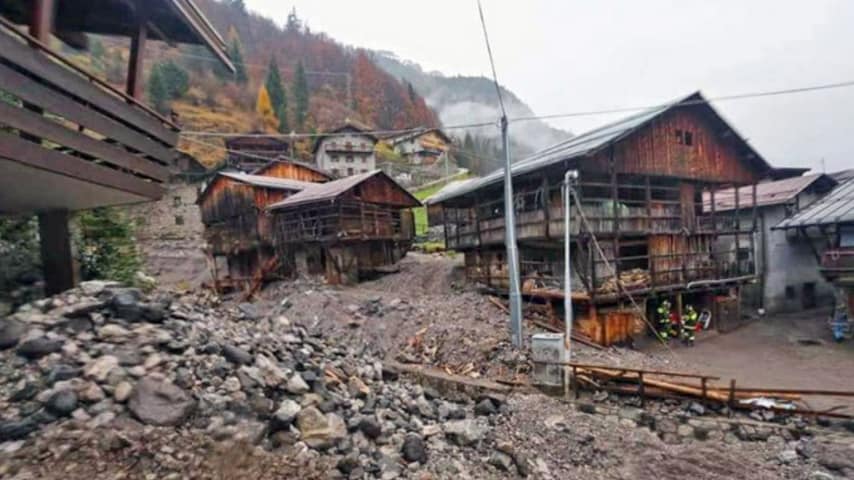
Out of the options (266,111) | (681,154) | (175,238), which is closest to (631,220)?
(681,154)

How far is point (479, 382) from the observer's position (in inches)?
432

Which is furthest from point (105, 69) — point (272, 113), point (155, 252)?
point (155, 252)

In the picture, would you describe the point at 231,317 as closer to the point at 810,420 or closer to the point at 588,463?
the point at 588,463

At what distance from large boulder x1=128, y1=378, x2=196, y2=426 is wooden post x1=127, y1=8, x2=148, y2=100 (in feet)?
15.4

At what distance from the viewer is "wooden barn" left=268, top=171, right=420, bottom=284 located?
23875 millimetres

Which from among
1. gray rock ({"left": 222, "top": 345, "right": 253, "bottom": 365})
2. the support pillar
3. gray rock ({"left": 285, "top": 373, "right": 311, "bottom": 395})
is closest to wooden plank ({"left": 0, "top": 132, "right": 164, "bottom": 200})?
the support pillar

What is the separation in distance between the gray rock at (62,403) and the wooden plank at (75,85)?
346cm

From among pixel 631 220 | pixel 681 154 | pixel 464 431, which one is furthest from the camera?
pixel 681 154

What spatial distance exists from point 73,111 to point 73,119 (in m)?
0.10

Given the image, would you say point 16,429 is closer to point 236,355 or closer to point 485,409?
point 236,355

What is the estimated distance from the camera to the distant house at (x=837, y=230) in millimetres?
17219

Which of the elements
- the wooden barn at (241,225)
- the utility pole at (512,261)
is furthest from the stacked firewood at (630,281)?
the wooden barn at (241,225)

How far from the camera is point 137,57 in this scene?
6680 mm

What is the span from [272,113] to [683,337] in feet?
196
